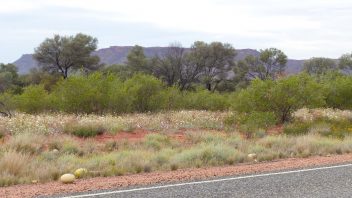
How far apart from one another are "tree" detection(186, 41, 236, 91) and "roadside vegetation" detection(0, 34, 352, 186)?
17.9 meters

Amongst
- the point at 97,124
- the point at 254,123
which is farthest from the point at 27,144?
the point at 254,123

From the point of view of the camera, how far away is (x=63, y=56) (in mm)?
56750

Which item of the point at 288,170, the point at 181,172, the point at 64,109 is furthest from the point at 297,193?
the point at 64,109

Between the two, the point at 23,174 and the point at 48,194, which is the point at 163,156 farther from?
the point at 48,194

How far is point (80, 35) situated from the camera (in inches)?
2344

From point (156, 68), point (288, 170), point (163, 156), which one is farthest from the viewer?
point (156, 68)

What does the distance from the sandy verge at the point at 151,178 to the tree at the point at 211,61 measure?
4696cm

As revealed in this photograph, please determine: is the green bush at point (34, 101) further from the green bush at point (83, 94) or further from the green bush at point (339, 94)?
the green bush at point (339, 94)

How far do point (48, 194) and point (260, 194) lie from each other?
10.9 feet

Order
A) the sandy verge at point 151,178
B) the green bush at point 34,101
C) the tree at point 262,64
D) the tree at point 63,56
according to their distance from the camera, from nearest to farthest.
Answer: the sandy verge at point 151,178 → the green bush at point 34,101 → the tree at point 63,56 → the tree at point 262,64

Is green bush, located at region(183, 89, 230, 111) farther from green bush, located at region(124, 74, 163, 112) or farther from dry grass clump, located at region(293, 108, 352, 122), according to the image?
dry grass clump, located at region(293, 108, 352, 122)

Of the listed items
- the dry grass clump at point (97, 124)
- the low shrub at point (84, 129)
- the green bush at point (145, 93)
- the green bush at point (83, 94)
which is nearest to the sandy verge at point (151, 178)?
the dry grass clump at point (97, 124)

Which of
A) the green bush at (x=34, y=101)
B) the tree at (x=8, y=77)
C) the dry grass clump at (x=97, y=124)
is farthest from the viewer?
the tree at (x=8, y=77)

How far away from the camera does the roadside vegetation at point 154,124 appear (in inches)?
484
